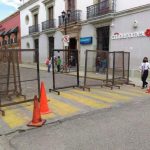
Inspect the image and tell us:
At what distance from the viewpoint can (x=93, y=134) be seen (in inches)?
217

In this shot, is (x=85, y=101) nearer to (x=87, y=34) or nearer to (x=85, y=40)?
(x=85, y=40)

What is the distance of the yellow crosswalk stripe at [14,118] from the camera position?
21.0 ft

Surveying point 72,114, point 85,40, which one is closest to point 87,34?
point 85,40

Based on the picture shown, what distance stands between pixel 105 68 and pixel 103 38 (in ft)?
24.6

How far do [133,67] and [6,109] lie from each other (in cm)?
1080

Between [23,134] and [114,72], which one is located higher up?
[114,72]

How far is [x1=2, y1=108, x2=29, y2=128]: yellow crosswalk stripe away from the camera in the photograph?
641 cm

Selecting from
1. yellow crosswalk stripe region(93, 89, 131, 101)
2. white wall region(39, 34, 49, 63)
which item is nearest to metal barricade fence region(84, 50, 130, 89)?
yellow crosswalk stripe region(93, 89, 131, 101)

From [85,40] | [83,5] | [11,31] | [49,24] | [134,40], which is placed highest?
[83,5]

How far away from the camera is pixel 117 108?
8.02 m

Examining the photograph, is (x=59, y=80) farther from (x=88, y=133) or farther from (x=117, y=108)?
(x=88, y=133)

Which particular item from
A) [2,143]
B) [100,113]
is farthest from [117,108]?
[2,143]

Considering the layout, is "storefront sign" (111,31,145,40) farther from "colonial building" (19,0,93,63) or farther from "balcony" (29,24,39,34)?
"balcony" (29,24,39,34)

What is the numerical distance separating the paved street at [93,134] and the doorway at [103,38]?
12843 millimetres
